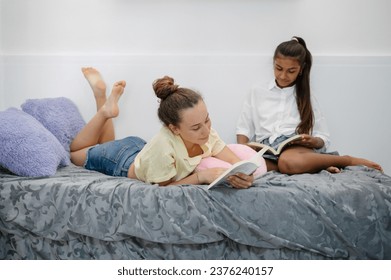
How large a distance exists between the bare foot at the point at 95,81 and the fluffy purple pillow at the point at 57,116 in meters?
0.12

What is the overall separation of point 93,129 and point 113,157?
0.21 meters

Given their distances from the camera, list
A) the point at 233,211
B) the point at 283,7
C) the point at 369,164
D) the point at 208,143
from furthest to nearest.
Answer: the point at 283,7 < the point at 369,164 < the point at 208,143 < the point at 233,211

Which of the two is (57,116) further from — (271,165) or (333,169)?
(333,169)

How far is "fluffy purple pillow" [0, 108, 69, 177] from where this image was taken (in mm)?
1649

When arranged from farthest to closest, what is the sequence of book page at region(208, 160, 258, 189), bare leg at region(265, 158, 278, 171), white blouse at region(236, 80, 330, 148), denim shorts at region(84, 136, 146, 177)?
white blouse at region(236, 80, 330, 148) < bare leg at region(265, 158, 278, 171) < denim shorts at region(84, 136, 146, 177) < book page at region(208, 160, 258, 189)

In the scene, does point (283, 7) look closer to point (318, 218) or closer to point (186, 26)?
point (186, 26)

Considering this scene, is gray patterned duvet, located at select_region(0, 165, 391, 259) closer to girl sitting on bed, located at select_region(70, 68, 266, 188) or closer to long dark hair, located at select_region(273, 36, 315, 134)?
girl sitting on bed, located at select_region(70, 68, 266, 188)

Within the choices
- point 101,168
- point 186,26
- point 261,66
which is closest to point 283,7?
point 261,66

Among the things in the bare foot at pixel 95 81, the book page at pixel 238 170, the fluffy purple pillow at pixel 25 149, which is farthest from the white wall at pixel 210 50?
the book page at pixel 238 170

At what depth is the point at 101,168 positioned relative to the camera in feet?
6.06

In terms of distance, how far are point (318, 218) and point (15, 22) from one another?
1363 mm

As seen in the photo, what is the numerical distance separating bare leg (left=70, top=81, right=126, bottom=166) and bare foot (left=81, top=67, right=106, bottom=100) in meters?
0.10

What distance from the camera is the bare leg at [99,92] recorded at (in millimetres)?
2088

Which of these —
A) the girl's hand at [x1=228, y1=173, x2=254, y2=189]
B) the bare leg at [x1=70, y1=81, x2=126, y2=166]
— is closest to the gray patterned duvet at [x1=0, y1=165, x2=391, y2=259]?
the girl's hand at [x1=228, y1=173, x2=254, y2=189]
